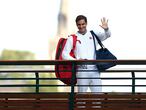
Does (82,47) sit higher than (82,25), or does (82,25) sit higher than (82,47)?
(82,25)

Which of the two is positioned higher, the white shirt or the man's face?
the man's face

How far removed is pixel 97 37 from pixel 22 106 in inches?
55.2

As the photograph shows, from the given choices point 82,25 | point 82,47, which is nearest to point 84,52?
point 82,47

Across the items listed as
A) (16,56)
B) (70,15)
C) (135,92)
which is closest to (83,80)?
(135,92)

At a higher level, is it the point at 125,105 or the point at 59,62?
the point at 59,62

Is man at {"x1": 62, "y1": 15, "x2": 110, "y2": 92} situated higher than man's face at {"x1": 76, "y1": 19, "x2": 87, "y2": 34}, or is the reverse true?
man's face at {"x1": 76, "y1": 19, "x2": 87, "y2": 34}

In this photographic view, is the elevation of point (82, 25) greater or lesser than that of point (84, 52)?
greater

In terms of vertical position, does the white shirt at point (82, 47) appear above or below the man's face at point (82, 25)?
below

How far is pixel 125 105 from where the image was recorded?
8.32m

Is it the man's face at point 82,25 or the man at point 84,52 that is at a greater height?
the man's face at point 82,25

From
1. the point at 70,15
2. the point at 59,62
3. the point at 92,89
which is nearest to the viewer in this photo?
the point at 59,62

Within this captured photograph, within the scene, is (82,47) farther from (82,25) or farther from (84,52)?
(82,25)

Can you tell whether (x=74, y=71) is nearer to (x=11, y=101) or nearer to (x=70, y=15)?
(x=11, y=101)

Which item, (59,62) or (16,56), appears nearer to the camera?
(59,62)
